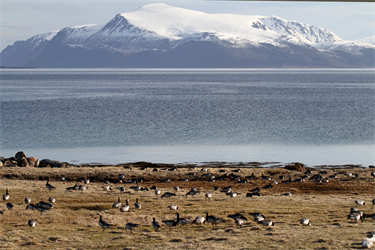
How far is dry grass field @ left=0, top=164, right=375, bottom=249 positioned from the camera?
1495 cm

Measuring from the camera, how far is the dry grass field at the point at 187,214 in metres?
15.0

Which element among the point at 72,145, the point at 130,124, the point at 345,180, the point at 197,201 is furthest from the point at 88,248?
the point at 130,124

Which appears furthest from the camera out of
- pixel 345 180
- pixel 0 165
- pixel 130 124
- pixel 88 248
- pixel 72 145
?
pixel 130 124

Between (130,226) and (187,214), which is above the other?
(130,226)

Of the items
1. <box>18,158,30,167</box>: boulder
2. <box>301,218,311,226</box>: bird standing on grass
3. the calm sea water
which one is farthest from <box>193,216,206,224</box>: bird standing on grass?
<box>18,158,30,167</box>: boulder

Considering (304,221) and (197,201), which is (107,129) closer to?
(197,201)

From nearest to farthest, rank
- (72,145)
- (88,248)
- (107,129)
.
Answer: (88,248) < (72,145) < (107,129)

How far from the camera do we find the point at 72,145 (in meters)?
46.6

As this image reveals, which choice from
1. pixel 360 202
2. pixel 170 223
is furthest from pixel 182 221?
pixel 360 202

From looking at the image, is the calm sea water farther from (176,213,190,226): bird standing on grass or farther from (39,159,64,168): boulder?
(176,213,190,226): bird standing on grass

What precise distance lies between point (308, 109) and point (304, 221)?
68629 mm

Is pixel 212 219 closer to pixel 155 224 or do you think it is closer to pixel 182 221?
pixel 182 221

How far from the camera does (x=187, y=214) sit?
1923 centimetres

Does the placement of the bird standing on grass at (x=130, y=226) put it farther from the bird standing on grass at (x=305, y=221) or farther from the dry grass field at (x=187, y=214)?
the bird standing on grass at (x=305, y=221)
